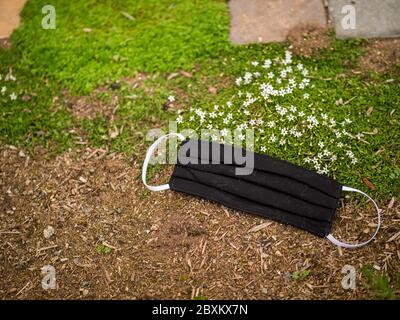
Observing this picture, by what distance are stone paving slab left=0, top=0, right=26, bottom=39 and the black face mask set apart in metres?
2.42

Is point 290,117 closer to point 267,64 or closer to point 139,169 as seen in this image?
point 267,64

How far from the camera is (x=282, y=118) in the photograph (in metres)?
3.52

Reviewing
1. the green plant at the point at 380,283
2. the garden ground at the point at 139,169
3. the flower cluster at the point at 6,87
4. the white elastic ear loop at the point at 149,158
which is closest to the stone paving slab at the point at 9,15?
the garden ground at the point at 139,169

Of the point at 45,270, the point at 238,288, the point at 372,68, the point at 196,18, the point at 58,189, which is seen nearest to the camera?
the point at 238,288

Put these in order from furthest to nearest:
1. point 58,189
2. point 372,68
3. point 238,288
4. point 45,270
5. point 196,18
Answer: point 196,18 → point 372,68 → point 58,189 → point 45,270 → point 238,288

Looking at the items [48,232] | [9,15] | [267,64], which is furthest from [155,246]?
[9,15]

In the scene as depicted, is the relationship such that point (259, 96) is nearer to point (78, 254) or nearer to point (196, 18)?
point (196, 18)

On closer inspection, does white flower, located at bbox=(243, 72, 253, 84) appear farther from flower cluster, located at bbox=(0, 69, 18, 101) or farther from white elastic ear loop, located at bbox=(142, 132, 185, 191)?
flower cluster, located at bbox=(0, 69, 18, 101)

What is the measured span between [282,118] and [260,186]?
0.69 meters

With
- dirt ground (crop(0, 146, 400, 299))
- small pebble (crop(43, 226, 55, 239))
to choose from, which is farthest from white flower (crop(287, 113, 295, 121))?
small pebble (crop(43, 226, 55, 239))

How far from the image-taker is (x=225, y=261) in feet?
10.0

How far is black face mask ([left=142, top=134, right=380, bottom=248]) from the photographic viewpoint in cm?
310
